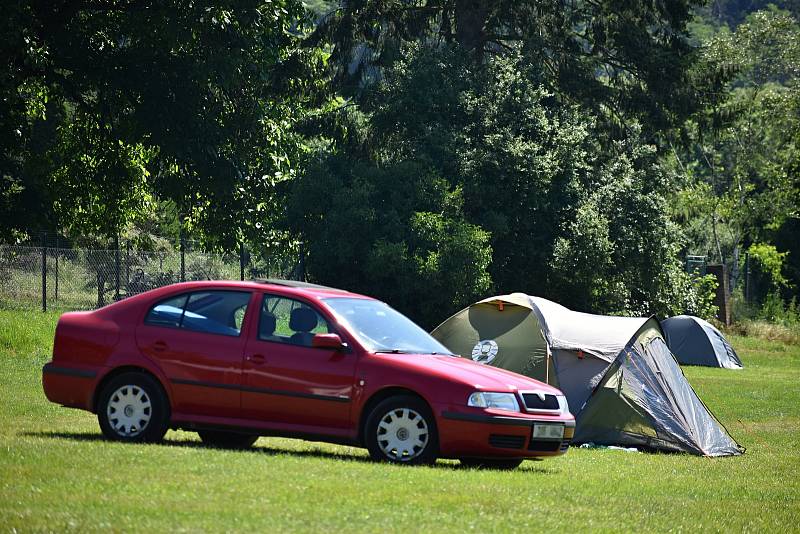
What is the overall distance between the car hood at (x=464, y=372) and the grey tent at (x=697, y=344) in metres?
23.2

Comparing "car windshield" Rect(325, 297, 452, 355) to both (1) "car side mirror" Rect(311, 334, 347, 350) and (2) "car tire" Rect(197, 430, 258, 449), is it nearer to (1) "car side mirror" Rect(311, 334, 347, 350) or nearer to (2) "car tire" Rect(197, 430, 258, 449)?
(1) "car side mirror" Rect(311, 334, 347, 350)

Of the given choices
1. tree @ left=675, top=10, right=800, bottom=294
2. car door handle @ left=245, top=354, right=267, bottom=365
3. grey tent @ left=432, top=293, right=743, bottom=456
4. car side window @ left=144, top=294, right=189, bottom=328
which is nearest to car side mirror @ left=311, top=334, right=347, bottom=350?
car door handle @ left=245, top=354, right=267, bottom=365

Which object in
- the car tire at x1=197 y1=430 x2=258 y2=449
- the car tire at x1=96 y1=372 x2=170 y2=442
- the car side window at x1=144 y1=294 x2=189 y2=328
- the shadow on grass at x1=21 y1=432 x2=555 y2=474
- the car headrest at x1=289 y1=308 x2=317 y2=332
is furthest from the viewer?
the car tire at x1=197 y1=430 x2=258 y2=449

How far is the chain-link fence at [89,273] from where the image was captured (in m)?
31.0

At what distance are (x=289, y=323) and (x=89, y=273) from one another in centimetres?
2104

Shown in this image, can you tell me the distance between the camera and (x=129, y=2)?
25.8 metres

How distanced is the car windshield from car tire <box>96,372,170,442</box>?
1796 mm

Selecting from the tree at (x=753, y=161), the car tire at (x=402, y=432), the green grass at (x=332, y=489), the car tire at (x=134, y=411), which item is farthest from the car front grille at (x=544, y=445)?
the tree at (x=753, y=161)

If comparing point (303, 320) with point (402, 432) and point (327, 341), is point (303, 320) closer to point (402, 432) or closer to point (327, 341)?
point (327, 341)

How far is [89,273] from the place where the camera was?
104ft

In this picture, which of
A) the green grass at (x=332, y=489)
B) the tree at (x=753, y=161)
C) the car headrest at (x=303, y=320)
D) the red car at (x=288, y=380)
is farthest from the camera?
the tree at (x=753, y=161)

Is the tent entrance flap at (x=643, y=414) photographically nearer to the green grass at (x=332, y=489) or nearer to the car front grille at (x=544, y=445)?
the green grass at (x=332, y=489)

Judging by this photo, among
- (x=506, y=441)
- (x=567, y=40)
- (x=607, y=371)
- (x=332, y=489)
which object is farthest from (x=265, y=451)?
(x=567, y=40)

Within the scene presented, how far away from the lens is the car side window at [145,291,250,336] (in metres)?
11.7
